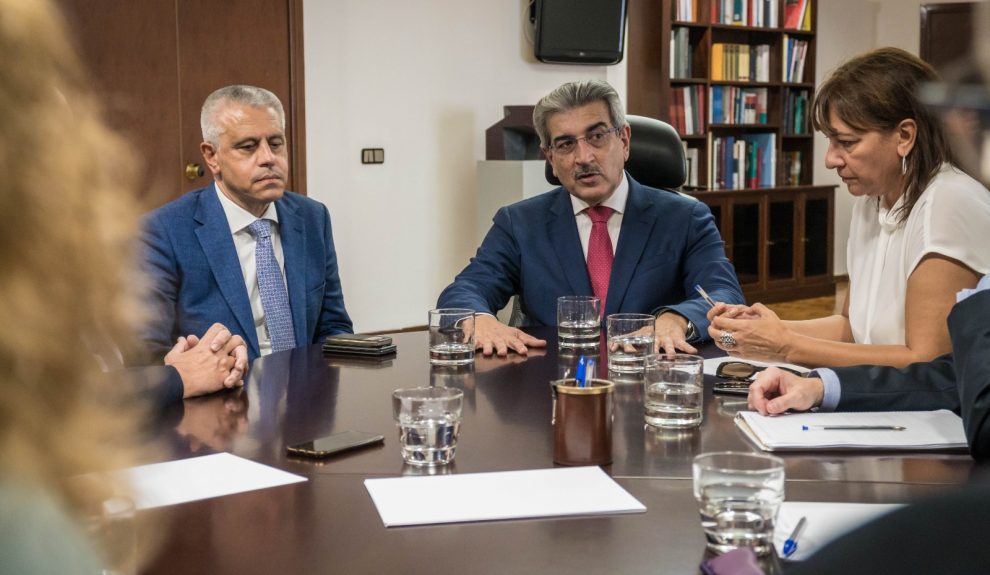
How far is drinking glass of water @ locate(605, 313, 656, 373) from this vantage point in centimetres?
214

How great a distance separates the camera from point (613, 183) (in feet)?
9.77

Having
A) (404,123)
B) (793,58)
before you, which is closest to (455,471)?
(404,123)

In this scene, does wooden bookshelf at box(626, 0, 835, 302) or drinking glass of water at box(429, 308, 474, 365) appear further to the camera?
wooden bookshelf at box(626, 0, 835, 302)

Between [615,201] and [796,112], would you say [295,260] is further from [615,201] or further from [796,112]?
[796,112]

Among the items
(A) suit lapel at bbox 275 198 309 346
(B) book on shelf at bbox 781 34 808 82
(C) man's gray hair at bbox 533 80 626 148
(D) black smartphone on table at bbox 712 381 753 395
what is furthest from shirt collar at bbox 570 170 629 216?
(B) book on shelf at bbox 781 34 808 82

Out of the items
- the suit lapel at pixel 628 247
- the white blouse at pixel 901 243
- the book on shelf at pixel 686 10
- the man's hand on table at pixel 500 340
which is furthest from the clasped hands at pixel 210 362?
the book on shelf at pixel 686 10

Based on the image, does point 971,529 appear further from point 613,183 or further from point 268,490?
point 613,183

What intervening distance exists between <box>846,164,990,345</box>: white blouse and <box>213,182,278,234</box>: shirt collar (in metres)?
1.47

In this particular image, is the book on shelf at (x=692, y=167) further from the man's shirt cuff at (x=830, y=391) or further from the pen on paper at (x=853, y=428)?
the pen on paper at (x=853, y=428)

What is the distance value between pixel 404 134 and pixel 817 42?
3.91 meters

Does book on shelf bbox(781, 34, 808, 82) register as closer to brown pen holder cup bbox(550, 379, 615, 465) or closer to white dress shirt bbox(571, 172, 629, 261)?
white dress shirt bbox(571, 172, 629, 261)

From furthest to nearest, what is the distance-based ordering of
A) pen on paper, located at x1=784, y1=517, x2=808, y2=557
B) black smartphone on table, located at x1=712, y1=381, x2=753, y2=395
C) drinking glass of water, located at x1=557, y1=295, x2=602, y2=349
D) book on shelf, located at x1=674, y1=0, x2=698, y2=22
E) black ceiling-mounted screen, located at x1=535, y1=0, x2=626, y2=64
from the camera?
book on shelf, located at x1=674, y1=0, x2=698, y2=22, black ceiling-mounted screen, located at x1=535, y1=0, x2=626, y2=64, drinking glass of water, located at x1=557, y1=295, x2=602, y2=349, black smartphone on table, located at x1=712, y1=381, x2=753, y2=395, pen on paper, located at x1=784, y1=517, x2=808, y2=557

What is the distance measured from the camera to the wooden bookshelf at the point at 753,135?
736 centimetres

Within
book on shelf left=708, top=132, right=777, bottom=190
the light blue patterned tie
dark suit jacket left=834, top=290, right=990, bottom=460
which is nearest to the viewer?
dark suit jacket left=834, top=290, right=990, bottom=460
